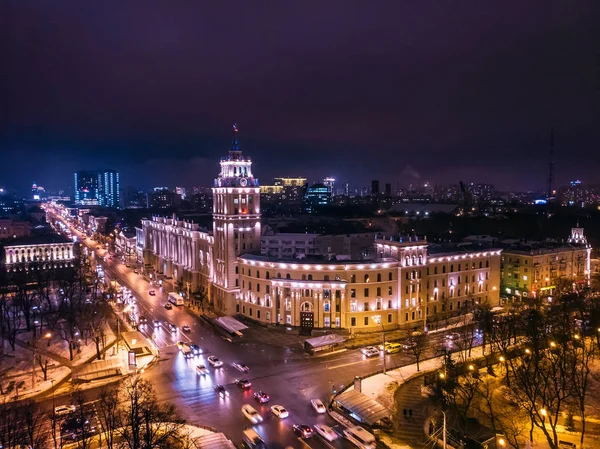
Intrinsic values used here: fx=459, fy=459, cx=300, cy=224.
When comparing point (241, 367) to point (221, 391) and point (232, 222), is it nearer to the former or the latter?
point (221, 391)

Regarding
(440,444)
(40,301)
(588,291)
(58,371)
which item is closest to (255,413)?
(440,444)

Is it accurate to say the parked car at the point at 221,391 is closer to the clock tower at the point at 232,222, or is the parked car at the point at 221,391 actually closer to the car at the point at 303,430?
the car at the point at 303,430

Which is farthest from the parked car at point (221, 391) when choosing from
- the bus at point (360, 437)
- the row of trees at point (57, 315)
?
the row of trees at point (57, 315)

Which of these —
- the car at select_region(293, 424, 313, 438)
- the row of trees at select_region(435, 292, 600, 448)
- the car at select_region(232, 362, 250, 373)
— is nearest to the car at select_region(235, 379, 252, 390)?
the car at select_region(232, 362, 250, 373)

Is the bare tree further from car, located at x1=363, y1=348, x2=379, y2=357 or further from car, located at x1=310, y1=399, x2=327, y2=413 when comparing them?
car, located at x1=363, y1=348, x2=379, y2=357

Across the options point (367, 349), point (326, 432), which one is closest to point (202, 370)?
point (326, 432)
